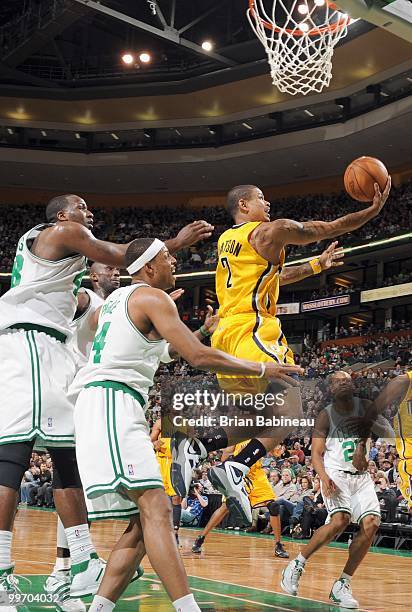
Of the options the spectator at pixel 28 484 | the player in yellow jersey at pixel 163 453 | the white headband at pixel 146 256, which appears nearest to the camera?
the white headband at pixel 146 256

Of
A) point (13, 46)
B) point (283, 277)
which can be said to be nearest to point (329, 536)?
point (283, 277)

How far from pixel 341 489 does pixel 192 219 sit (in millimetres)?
24607

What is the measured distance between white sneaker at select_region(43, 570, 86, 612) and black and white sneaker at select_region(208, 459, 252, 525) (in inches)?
45.5

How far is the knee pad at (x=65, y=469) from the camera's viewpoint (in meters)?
4.58

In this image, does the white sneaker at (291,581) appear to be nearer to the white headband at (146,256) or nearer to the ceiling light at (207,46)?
the white headband at (146,256)

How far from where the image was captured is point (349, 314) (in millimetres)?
28984

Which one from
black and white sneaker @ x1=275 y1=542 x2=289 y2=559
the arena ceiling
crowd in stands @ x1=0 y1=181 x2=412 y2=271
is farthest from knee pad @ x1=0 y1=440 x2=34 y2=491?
crowd in stands @ x1=0 y1=181 x2=412 y2=271

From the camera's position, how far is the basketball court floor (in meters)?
5.71

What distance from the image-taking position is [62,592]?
191 inches

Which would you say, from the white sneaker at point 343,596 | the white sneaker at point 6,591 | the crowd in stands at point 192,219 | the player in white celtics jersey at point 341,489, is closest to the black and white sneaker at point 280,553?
the player in white celtics jersey at point 341,489

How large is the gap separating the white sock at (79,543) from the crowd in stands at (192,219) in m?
22.8

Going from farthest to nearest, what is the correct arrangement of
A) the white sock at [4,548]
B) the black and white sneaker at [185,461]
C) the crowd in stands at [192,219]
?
1. the crowd in stands at [192,219]
2. the black and white sneaker at [185,461]
3. the white sock at [4,548]

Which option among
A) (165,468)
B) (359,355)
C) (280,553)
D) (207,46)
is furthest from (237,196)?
(207,46)

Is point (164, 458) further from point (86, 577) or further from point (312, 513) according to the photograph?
point (86, 577)
